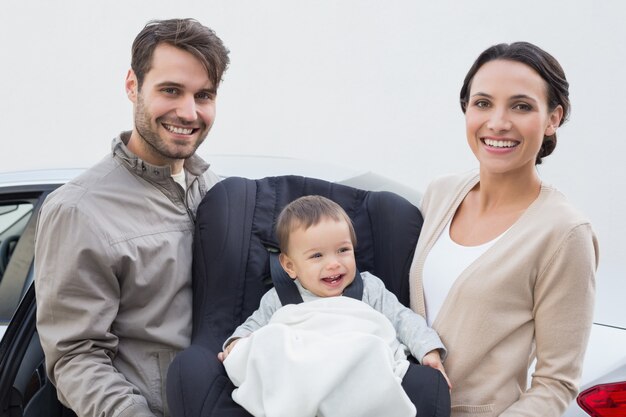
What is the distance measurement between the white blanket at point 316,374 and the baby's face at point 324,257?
0.23 metres

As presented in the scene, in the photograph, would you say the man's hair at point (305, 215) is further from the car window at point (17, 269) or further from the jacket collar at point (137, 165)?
the car window at point (17, 269)

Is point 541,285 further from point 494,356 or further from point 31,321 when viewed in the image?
point 31,321

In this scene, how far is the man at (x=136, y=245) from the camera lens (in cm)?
221

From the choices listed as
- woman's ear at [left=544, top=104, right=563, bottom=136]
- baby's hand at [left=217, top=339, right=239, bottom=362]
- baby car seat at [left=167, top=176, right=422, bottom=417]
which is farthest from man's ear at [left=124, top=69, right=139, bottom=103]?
woman's ear at [left=544, top=104, right=563, bottom=136]

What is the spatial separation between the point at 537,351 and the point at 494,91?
0.72 metres

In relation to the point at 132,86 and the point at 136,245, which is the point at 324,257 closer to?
the point at 136,245

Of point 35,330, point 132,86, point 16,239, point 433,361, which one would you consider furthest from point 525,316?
point 16,239

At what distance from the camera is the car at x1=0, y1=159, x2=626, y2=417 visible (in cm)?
232

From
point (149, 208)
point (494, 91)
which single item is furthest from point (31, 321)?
point (494, 91)

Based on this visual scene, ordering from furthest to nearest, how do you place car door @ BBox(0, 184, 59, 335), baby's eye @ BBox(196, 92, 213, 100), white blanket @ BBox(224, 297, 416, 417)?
car door @ BBox(0, 184, 59, 335) < baby's eye @ BBox(196, 92, 213, 100) < white blanket @ BBox(224, 297, 416, 417)

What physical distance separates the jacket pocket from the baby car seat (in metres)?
0.36

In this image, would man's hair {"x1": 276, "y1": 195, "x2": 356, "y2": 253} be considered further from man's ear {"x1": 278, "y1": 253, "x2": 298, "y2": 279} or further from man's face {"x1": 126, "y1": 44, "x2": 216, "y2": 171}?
man's face {"x1": 126, "y1": 44, "x2": 216, "y2": 171}

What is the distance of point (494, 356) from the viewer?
7.00 ft

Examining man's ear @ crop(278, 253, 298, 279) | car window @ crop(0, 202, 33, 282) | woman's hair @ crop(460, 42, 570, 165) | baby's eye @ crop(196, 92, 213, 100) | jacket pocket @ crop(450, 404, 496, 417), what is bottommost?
car window @ crop(0, 202, 33, 282)
